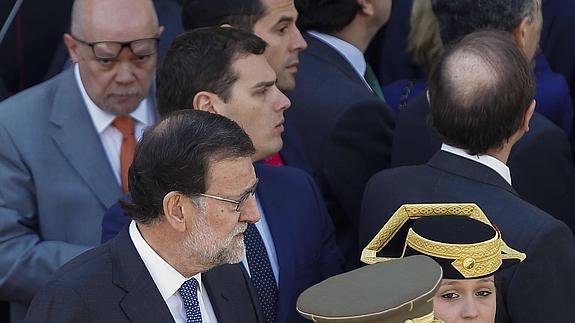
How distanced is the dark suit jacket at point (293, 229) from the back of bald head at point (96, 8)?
869 millimetres

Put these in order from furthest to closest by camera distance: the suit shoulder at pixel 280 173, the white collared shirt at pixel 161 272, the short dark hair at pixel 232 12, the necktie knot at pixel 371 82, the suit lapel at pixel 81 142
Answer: the necktie knot at pixel 371 82 → the short dark hair at pixel 232 12 → the suit lapel at pixel 81 142 → the suit shoulder at pixel 280 173 → the white collared shirt at pixel 161 272

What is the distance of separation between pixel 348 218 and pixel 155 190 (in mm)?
1595

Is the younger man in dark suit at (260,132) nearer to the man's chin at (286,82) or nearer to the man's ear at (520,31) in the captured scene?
the man's chin at (286,82)

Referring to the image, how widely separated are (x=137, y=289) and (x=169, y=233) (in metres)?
0.18

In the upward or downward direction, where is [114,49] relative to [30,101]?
upward

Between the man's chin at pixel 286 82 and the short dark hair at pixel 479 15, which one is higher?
the short dark hair at pixel 479 15

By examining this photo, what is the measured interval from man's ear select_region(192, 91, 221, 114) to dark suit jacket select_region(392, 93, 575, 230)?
73 cm

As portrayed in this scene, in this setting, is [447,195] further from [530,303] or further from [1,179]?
[1,179]

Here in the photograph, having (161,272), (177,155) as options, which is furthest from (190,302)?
(177,155)

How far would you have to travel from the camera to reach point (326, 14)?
5.45 metres

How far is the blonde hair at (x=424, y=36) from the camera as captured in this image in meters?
5.56

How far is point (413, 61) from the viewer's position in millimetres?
5961

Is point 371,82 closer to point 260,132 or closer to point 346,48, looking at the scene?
point 346,48

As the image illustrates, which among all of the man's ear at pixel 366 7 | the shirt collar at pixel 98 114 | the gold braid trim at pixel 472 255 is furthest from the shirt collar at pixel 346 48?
A: the gold braid trim at pixel 472 255
